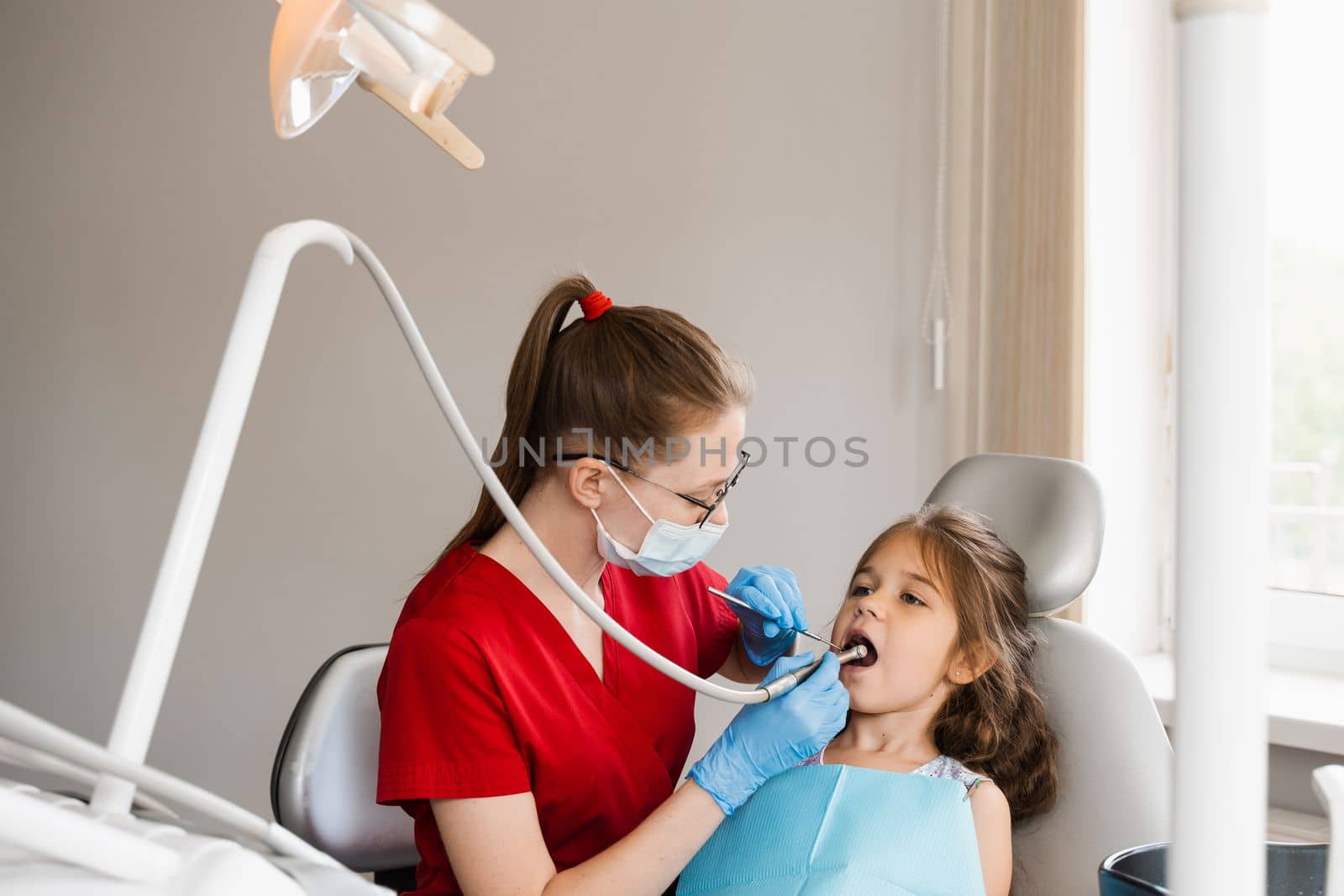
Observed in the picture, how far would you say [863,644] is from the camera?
1411 millimetres

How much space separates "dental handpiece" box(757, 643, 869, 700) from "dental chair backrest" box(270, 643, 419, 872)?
48 centimetres

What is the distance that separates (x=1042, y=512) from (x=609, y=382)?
0.58m

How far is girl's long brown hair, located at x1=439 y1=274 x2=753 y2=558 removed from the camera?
1.28 metres

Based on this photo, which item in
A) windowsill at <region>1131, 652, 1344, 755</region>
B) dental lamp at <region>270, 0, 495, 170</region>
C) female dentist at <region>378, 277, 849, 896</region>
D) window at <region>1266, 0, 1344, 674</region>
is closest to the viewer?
dental lamp at <region>270, 0, 495, 170</region>

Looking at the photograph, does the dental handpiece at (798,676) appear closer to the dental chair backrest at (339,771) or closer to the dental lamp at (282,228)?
the dental chair backrest at (339,771)

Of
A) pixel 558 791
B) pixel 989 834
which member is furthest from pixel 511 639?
pixel 989 834

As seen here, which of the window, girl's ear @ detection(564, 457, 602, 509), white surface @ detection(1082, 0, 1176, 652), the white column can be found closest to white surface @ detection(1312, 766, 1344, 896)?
the white column

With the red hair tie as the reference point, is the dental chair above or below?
below

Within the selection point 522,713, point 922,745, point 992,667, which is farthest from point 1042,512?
point 522,713

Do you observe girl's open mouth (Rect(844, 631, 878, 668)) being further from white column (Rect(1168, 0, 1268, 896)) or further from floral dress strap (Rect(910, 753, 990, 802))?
white column (Rect(1168, 0, 1268, 896))

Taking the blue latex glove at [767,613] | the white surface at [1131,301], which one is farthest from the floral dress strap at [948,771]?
the white surface at [1131,301]

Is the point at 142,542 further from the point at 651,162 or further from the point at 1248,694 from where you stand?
the point at 1248,694

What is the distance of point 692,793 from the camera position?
3.96 ft

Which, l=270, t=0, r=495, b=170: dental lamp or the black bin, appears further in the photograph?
the black bin
